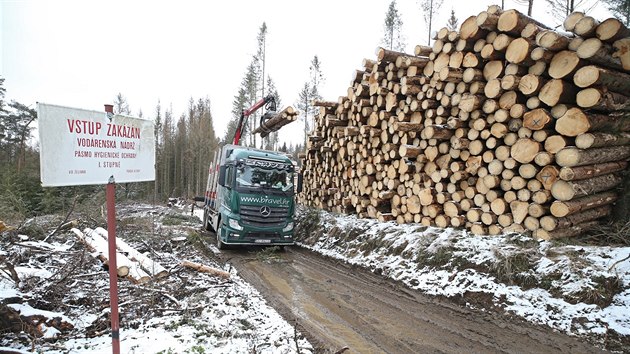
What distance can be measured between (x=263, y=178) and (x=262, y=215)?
1031mm

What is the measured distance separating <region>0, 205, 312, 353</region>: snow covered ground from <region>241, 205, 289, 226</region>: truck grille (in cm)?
257

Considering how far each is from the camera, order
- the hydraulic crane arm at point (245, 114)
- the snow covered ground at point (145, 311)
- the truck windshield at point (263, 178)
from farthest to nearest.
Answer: the hydraulic crane arm at point (245, 114)
the truck windshield at point (263, 178)
the snow covered ground at point (145, 311)

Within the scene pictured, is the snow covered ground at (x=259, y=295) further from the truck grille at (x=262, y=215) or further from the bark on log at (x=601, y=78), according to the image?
the bark on log at (x=601, y=78)

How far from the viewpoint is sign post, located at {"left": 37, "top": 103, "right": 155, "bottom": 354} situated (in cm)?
232

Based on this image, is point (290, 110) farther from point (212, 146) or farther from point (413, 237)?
point (212, 146)

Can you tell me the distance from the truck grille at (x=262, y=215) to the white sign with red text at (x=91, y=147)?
516 cm

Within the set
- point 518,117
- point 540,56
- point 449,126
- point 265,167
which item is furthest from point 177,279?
point 540,56

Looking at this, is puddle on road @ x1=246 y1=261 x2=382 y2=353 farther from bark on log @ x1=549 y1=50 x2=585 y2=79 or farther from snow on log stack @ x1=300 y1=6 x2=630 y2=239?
bark on log @ x1=549 y1=50 x2=585 y2=79

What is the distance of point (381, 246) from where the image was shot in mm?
7254

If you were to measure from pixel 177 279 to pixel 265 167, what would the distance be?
4.02 meters

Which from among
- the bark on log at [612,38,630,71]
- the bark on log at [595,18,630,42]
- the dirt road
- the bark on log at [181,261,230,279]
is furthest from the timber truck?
the bark on log at [612,38,630,71]

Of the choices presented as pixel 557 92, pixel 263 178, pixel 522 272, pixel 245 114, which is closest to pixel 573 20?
pixel 557 92

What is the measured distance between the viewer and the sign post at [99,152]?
2.32 metres

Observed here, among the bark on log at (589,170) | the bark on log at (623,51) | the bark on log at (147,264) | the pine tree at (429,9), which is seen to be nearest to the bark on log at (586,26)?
the bark on log at (623,51)
